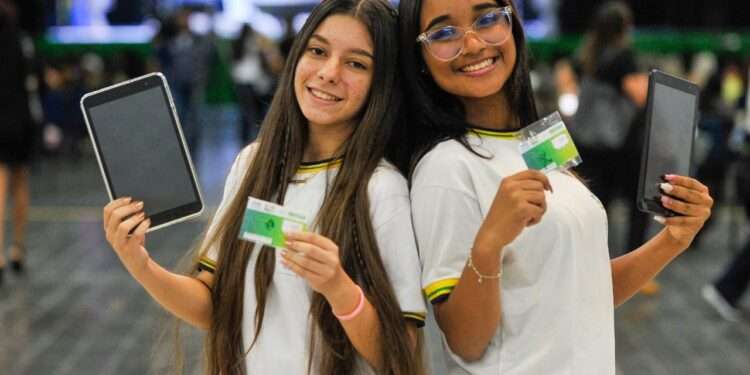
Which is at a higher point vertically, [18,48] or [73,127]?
[18,48]

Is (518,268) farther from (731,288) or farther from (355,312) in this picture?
(731,288)

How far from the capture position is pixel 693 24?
59.2ft

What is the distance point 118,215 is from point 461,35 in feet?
2.45

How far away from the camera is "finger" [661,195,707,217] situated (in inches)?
85.0

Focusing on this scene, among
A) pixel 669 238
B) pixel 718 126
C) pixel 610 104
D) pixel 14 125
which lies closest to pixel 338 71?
pixel 669 238

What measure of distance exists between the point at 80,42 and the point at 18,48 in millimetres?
10331

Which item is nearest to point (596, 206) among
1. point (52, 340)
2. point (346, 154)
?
point (346, 154)

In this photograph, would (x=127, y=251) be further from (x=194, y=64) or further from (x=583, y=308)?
(x=194, y=64)

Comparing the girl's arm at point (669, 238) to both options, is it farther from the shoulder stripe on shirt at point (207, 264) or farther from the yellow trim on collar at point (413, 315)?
the shoulder stripe on shirt at point (207, 264)

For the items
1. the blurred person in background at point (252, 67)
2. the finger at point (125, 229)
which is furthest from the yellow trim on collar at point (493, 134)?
the blurred person in background at point (252, 67)

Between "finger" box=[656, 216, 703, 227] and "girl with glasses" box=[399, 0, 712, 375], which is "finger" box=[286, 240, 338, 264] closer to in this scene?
"girl with glasses" box=[399, 0, 712, 375]

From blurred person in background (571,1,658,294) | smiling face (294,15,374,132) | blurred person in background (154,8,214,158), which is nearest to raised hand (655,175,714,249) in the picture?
smiling face (294,15,374,132)

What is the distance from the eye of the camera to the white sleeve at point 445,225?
6.68ft

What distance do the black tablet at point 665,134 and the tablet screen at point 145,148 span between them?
910 mm
